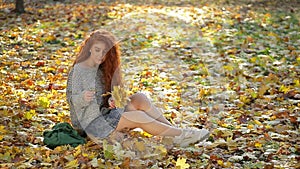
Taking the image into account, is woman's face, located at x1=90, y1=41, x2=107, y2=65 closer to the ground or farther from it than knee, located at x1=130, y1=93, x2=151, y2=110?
farther from it

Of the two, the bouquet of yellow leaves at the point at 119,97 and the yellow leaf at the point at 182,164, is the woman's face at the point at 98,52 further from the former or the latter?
the yellow leaf at the point at 182,164

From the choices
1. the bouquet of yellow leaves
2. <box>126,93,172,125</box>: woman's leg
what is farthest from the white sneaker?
the bouquet of yellow leaves

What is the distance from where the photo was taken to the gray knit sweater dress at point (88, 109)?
12.4 feet

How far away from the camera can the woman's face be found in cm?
388

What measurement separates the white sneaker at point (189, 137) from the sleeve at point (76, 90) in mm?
783

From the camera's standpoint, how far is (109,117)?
3.91 metres

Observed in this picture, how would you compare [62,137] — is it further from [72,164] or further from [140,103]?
[140,103]

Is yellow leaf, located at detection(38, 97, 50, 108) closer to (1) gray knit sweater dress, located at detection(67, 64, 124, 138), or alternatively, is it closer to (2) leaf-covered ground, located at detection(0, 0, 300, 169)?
(2) leaf-covered ground, located at detection(0, 0, 300, 169)

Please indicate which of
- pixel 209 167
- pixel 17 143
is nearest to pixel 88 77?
pixel 17 143

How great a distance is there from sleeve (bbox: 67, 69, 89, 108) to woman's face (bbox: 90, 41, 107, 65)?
187 millimetres

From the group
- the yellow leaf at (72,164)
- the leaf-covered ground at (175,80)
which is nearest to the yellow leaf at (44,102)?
the leaf-covered ground at (175,80)

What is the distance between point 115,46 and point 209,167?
1339 millimetres

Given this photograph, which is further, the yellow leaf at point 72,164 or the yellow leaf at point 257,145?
the yellow leaf at point 257,145

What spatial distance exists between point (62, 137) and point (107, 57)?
79 cm
